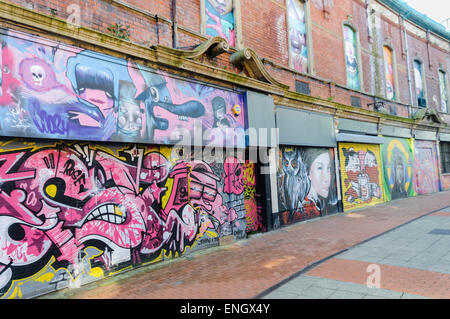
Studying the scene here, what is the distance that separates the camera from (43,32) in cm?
439

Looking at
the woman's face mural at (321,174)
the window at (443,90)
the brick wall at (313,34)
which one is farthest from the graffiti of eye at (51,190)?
the window at (443,90)

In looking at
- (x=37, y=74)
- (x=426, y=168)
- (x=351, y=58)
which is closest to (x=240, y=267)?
(x=37, y=74)

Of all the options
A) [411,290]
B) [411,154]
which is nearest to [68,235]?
[411,290]

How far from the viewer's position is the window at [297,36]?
9.88m

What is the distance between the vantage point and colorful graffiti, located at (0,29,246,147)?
13.4 ft

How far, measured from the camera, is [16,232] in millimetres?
4035

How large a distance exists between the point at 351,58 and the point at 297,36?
12.1ft

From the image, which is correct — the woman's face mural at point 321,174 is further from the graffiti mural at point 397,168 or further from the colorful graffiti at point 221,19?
the colorful graffiti at point 221,19

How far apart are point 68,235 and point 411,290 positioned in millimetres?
4972

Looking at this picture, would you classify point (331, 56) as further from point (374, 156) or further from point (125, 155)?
point (125, 155)

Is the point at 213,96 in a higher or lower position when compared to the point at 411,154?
higher

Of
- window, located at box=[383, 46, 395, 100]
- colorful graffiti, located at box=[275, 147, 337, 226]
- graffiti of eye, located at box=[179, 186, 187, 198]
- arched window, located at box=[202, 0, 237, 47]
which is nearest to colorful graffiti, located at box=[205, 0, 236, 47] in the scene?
arched window, located at box=[202, 0, 237, 47]

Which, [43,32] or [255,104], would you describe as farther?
[255,104]

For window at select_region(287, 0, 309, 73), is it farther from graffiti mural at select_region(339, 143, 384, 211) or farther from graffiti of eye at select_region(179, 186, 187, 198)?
graffiti of eye at select_region(179, 186, 187, 198)
